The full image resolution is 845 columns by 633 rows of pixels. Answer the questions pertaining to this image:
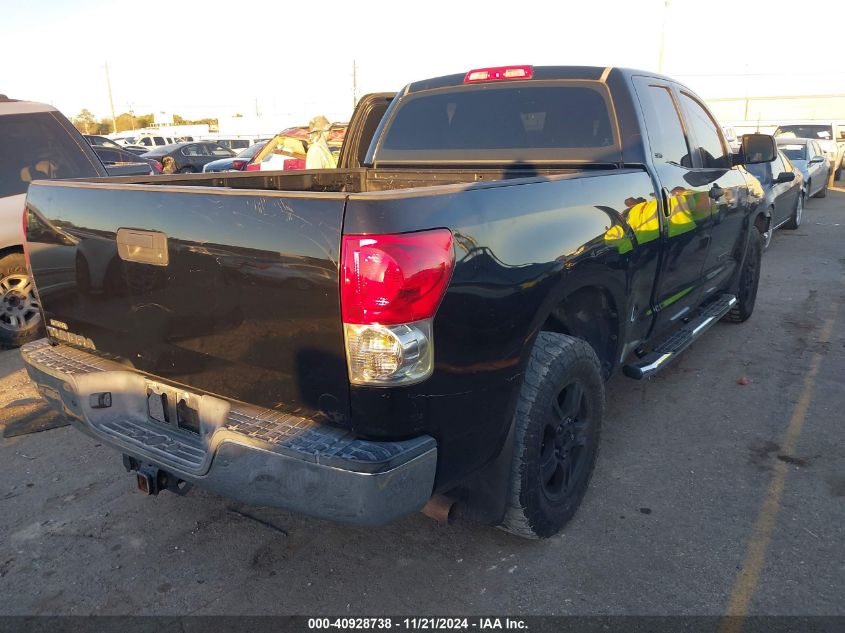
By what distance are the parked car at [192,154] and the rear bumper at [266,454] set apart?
17607 millimetres

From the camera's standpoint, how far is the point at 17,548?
2.93 metres

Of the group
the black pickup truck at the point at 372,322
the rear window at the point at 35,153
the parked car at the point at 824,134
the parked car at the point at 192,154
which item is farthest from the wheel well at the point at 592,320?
the parked car at the point at 824,134

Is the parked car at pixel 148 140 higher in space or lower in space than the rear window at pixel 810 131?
lower

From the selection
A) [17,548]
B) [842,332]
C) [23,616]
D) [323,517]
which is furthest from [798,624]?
[842,332]

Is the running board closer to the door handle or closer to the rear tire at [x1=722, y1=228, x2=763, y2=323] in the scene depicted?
the rear tire at [x1=722, y1=228, x2=763, y2=323]

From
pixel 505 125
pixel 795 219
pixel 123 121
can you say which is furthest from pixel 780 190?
pixel 123 121

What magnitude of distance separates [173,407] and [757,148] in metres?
4.23

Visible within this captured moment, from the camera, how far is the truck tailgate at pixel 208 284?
2.03m

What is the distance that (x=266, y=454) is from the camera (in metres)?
2.10

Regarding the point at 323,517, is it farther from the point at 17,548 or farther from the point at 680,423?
the point at 680,423

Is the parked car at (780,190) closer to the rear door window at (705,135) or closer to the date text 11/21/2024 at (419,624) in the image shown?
the rear door window at (705,135)

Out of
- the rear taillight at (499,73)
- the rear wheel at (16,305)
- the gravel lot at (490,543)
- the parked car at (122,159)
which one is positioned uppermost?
the rear taillight at (499,73)

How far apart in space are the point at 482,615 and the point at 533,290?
1226 mm

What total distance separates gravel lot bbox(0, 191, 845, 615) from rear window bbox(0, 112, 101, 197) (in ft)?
8.34
